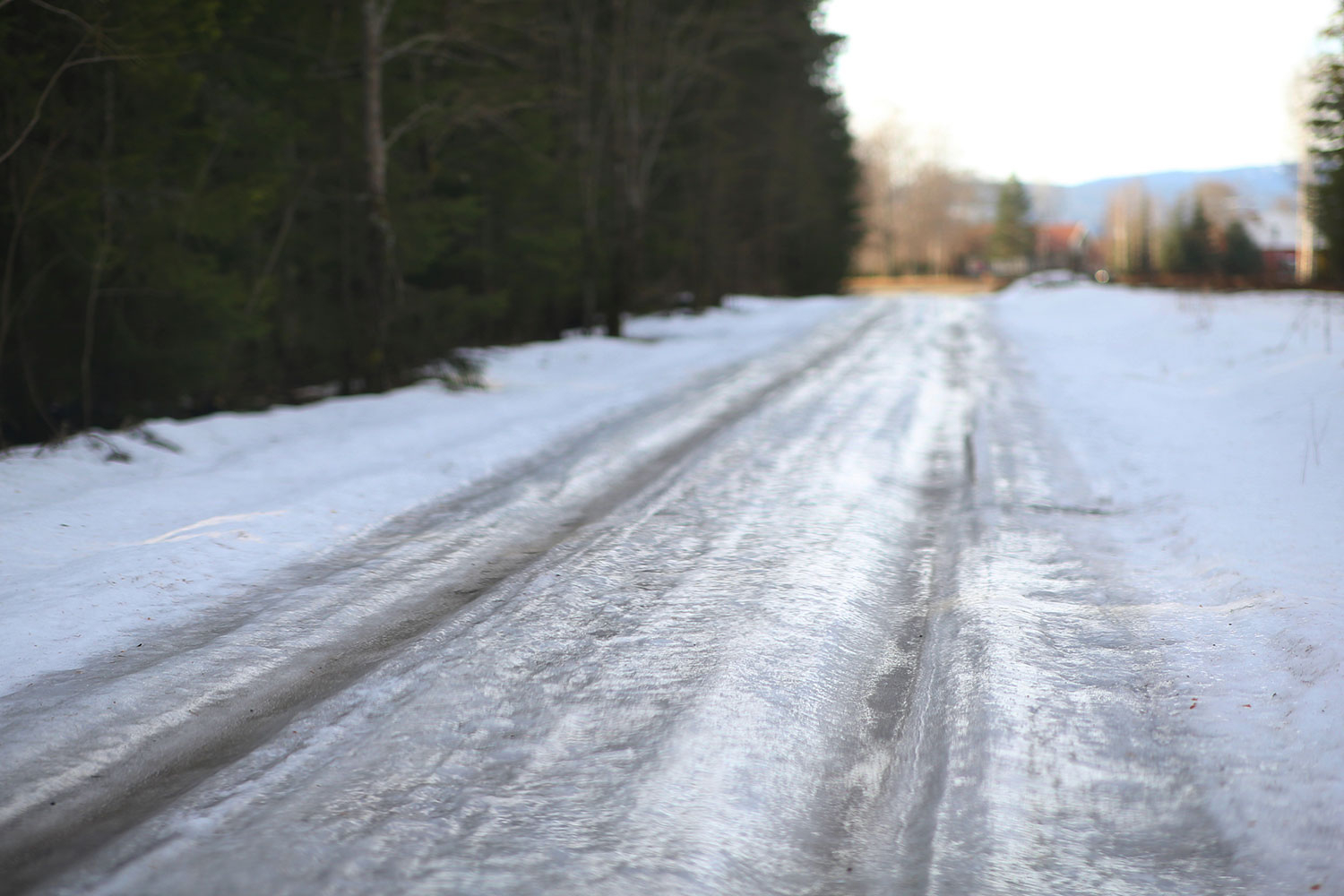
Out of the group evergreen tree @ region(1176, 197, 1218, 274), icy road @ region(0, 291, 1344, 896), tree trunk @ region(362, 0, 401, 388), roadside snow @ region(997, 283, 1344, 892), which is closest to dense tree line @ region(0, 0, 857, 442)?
tree trunk @ region(362, 0, 401, 388)

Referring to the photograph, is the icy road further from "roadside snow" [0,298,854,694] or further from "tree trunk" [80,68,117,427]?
"tree trunk" [80,68,117,427]

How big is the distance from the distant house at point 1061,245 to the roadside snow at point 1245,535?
8358 centimetres

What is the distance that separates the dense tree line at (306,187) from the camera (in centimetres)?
882

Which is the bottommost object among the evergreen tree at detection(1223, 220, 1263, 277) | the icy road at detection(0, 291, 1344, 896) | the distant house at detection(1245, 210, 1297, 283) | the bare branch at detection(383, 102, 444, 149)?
the icy road at detection(0, 291, 1344, 896)

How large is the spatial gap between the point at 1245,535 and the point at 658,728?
4.08 meters

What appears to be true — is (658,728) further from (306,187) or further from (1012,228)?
(1012,228)

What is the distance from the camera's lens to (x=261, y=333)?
10680mm

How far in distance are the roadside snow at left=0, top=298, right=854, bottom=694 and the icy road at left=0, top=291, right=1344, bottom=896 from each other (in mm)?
353

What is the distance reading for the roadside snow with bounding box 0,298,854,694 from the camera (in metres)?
4.59

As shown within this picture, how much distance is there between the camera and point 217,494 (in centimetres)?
670

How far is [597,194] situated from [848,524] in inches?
677

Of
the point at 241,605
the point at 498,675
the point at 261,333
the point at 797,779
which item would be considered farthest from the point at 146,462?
the point at 797,779

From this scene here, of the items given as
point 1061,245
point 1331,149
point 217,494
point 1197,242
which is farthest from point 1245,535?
point 1061,245

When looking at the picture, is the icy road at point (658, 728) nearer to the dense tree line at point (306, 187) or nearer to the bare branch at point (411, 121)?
the dense tree line at point (306, 187)
